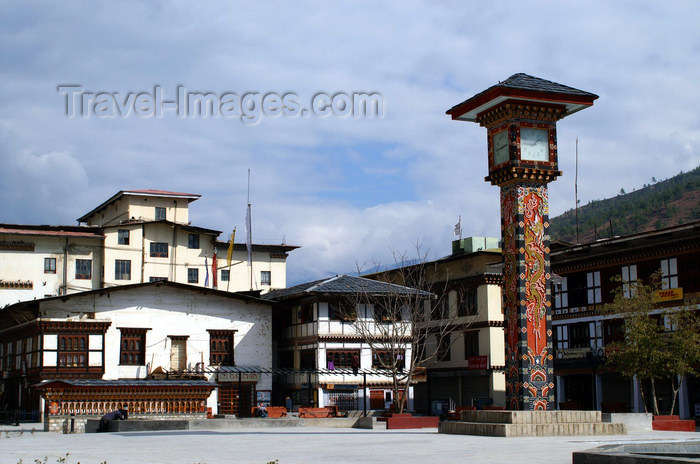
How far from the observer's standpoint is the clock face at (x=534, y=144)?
98.7 feet

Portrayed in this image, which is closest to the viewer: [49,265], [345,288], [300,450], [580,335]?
[300,450]

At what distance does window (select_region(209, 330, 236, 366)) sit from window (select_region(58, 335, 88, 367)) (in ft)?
25.4

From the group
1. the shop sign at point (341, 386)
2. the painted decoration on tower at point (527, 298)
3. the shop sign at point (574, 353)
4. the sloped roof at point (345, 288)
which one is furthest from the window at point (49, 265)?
the painted decoration on tower at point (527, 298)

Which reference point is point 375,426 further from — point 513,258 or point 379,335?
point 379,335

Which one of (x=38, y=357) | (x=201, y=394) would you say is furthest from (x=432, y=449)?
(x=38, y=357)

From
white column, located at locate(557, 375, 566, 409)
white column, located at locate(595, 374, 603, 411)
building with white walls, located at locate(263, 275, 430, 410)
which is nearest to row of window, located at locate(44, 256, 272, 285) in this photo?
building with white walls, located at locate(263, 275, 430, 410)

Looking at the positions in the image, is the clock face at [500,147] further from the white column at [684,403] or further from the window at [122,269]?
the window at [122,269]

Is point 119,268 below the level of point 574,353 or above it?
above

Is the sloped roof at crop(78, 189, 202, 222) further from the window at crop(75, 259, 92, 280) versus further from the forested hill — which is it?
the forested hill

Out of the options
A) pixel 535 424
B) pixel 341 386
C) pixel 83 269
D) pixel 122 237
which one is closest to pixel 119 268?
pixel 122 237

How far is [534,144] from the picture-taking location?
30.3 metres

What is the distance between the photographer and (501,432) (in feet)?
90.2

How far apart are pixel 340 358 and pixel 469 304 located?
13.4m

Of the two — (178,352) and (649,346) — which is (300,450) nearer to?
(649,346)
